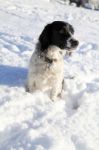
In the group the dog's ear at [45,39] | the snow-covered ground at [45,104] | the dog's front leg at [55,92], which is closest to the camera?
the snow-covered ground at [45,104]

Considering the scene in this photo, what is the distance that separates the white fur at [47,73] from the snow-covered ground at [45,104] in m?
0.14

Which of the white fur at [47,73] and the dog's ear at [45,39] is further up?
the dog's ear at [45,39]

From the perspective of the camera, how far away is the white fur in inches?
229

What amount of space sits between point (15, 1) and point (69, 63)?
7110 millimetres

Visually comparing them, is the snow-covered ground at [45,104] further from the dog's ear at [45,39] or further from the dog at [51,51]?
the dog's ear at [45,39]

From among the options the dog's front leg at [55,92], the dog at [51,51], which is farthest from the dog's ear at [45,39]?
the dog's front leg at [55,92]

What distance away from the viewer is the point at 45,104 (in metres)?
5.73

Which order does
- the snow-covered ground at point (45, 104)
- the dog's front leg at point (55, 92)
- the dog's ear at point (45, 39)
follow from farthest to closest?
the dog's front leg at point (55, 92), the dog's ear at point (45, 39), the snow-covered ground at point (45, 104)

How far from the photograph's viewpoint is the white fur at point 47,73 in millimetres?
5812

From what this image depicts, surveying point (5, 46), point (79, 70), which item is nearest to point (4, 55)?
point (5, 46)

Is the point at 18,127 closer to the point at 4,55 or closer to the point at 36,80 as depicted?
the point at 36,80

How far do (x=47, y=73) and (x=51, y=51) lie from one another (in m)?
0.34

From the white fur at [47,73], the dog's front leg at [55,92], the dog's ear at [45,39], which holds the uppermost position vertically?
the dog's ear at [45,39]

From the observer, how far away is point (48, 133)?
15.8 feet
